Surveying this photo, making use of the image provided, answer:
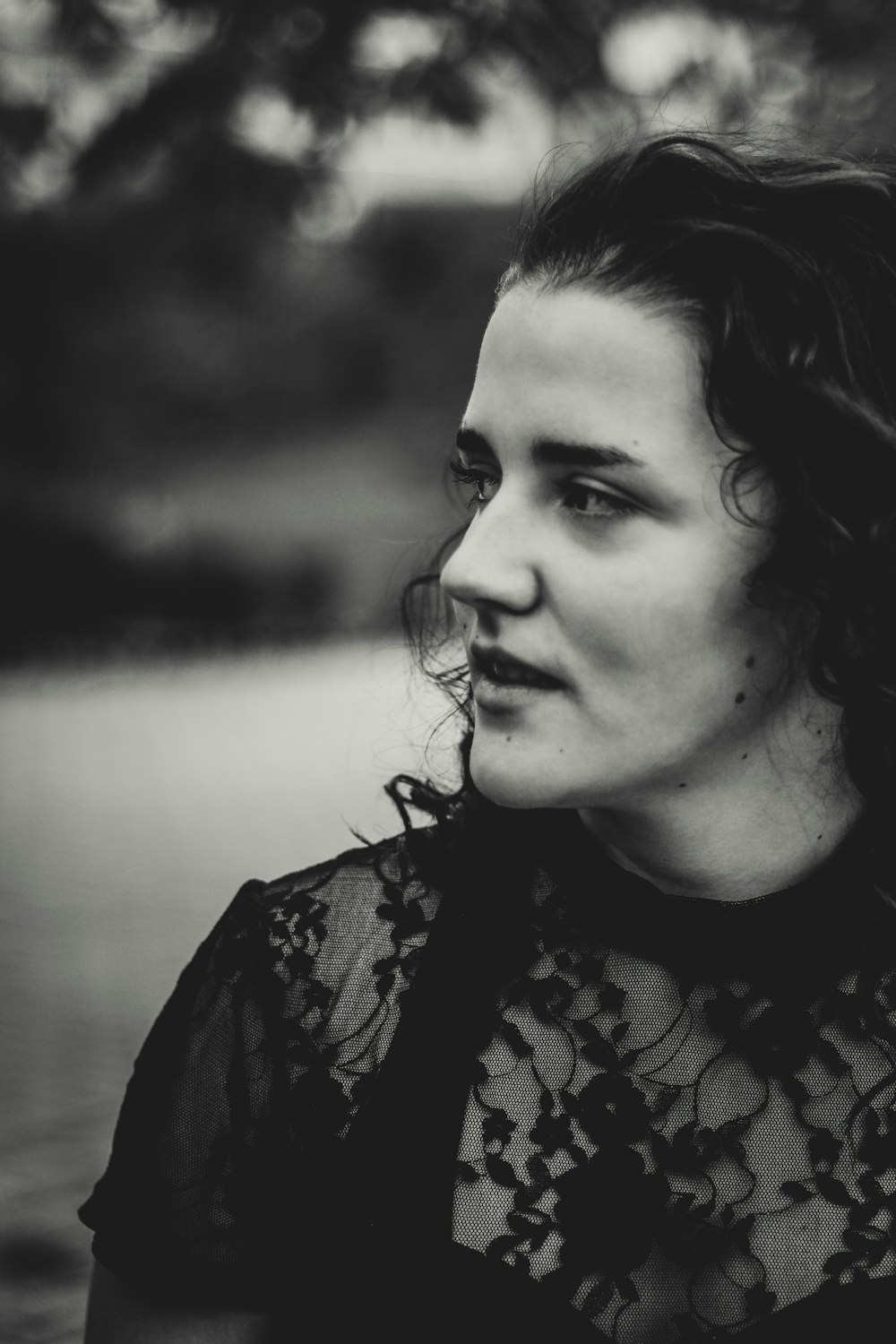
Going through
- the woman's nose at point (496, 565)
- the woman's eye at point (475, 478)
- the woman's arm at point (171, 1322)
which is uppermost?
the woman's eye at point (475, 478)

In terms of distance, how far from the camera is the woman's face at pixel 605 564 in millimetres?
1773

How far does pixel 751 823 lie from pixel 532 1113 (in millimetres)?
444

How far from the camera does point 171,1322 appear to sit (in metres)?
1.91

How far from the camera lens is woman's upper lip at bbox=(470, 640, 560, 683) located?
1803mm

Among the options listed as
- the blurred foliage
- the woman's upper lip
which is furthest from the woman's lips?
the blurred foliage

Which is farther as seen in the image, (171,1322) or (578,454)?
(171,1322)

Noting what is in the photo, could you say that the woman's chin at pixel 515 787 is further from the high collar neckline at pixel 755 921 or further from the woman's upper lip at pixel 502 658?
the high collar neckline at pixel 755 921

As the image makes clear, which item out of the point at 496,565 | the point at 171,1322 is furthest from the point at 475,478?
the point at 171,1322

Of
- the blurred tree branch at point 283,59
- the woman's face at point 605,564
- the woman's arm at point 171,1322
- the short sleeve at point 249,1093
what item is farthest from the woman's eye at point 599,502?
the blurred tree branch at point 283,59

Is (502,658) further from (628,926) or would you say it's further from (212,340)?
(212,340)

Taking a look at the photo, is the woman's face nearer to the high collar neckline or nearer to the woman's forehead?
the woman's forehead

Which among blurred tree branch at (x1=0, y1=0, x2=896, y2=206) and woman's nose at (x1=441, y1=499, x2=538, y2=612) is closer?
woman's nose at (x1=441, y1=499, x2=538, y2=612)

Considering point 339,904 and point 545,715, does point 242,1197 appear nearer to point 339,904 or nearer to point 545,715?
point 339,904

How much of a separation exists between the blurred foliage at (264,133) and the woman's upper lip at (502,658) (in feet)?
3.97
